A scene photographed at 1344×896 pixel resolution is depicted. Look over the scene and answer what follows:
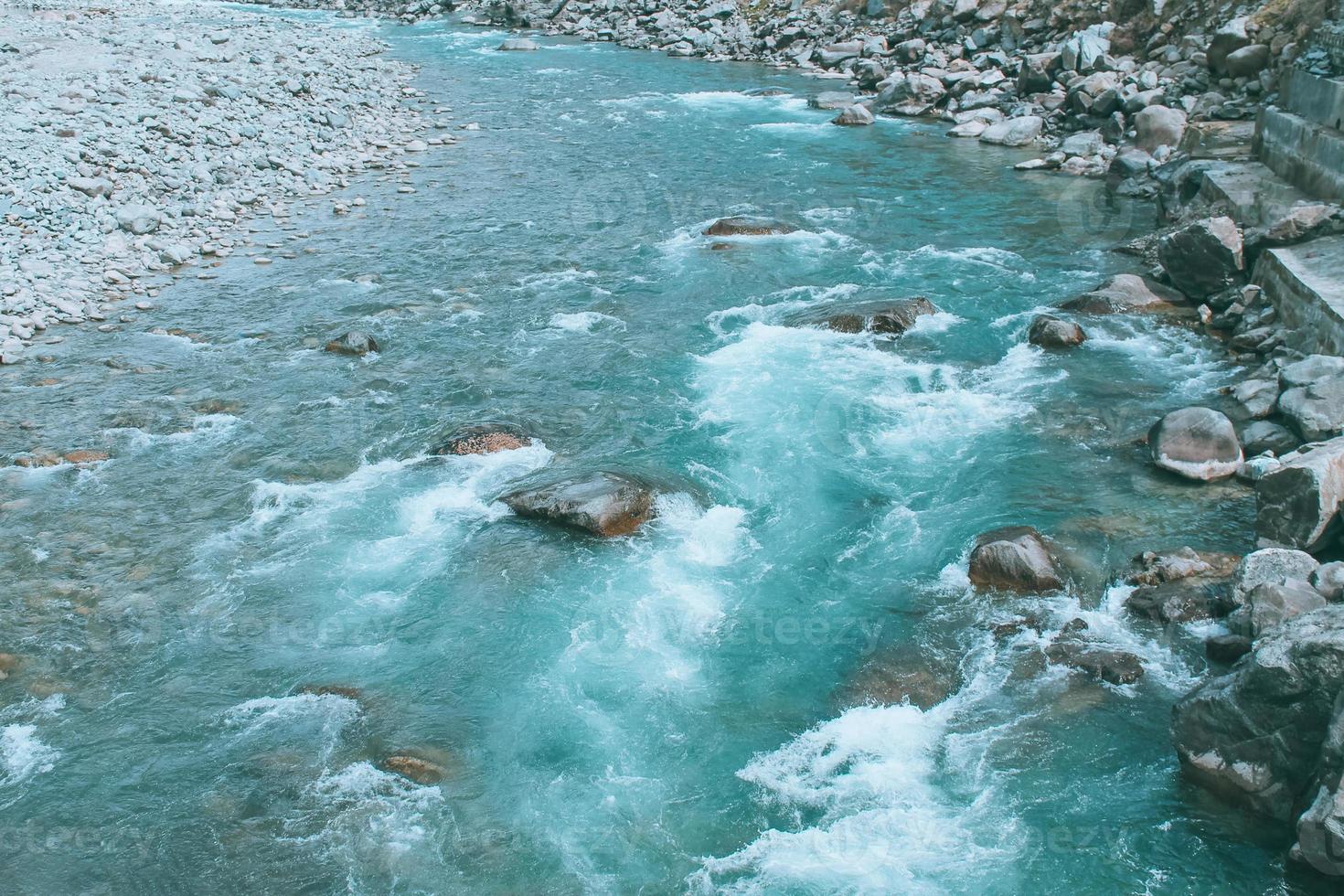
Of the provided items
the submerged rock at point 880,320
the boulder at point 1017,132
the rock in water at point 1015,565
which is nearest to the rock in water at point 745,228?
the submerged rock at point 880,320

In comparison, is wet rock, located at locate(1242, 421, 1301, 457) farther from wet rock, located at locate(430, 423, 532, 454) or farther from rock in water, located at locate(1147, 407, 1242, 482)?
wet rock, located at locate(430, 423, 532, 454)

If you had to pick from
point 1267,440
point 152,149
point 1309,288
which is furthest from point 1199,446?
point 152,149

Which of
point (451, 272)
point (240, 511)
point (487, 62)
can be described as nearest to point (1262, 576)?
point (240, 511)

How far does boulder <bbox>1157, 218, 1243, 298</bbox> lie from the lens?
48.3ft

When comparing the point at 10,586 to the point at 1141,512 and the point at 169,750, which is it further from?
the point at 1141,512

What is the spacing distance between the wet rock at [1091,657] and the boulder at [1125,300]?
25.2 feet

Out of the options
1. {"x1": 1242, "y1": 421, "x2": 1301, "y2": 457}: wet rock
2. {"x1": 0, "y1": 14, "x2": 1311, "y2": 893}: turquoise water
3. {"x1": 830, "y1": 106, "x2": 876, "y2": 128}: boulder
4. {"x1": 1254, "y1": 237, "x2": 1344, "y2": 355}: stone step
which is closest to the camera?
{"x1": 0, "y1": 14, "x2": 1311, "y2": 893}: turquoise water

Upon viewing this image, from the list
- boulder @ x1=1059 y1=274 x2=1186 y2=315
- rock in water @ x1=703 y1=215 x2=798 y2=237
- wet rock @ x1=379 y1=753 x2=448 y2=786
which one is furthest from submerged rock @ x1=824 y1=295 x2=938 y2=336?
wet rock @ x1=379 y1=753 x2=448 y2=786

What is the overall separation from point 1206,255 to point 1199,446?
4.96 m

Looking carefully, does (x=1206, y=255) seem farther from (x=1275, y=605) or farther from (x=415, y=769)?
(x=415, y=769)

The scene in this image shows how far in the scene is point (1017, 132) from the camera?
80.6 ft

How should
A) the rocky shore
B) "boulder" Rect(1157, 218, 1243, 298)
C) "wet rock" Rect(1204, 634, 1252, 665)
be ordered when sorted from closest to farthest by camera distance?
"wet rock" Rect(1204, 634, 1252, 665)
"boulder" Rect(1157, 218, 1243, 298)
the rocky shore

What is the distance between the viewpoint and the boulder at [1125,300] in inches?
604

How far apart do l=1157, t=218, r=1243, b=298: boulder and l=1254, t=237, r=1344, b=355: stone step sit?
1.29 ft
